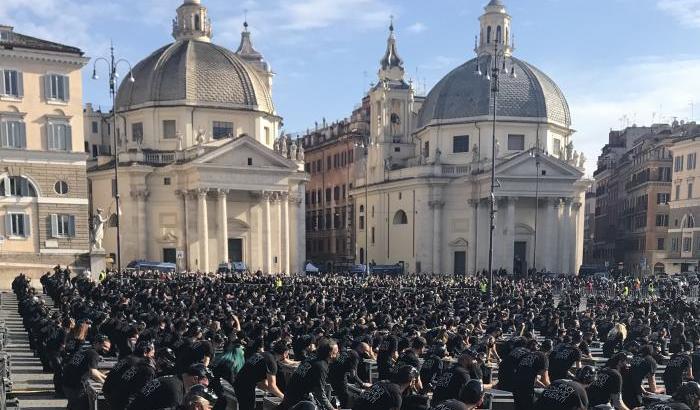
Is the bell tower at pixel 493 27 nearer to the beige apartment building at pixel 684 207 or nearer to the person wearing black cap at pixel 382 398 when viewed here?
the beige apartment building at pixel 684 207

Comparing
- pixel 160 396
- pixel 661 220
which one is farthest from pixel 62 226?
pixel 661 220

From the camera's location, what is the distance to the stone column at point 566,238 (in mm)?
58531

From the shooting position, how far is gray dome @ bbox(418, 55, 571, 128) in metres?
61.3

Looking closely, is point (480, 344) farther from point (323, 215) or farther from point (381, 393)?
point (323, 215)

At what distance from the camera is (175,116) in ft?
184

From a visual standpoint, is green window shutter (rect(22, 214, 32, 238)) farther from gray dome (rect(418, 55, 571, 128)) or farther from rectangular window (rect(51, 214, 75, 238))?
gray dome (rect(418, 55, 571, 128))

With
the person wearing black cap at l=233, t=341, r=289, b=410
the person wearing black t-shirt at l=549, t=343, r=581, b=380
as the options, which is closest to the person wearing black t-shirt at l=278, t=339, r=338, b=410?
the person wearing black cap at l=233, t=341, r=289, b=410

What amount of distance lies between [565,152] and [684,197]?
11522 mm

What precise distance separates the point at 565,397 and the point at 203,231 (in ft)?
155

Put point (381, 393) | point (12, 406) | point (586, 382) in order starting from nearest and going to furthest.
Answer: point (381, 393) → point (586, 382) → point (12, 406)

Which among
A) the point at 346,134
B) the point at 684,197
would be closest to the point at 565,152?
the point at 684,197

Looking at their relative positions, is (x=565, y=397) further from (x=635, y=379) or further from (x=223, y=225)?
(x=223, y=225)

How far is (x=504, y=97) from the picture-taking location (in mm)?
61750

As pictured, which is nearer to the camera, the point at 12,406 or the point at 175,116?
the point at 12,406
